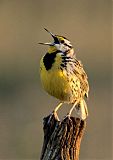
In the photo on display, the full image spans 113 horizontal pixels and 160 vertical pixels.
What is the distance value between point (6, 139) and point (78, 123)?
258cm

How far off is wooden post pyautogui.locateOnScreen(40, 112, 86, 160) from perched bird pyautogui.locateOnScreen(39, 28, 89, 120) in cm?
70

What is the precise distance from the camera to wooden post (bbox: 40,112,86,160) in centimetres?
381

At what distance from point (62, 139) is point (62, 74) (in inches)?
38.3

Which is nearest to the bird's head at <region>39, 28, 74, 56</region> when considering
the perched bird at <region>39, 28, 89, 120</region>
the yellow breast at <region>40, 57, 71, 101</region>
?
the perched bird at <region>39, 28, 89, 120</region>

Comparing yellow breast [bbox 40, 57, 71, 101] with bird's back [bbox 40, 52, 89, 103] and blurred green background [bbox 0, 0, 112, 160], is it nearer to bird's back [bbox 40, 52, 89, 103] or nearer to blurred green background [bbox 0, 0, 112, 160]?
bird's back [bbox 40, 52, 89, 103]

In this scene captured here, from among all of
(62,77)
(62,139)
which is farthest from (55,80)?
(62,139)

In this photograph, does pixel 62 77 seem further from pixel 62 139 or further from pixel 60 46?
pixel 62 139

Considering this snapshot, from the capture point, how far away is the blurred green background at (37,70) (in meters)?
6.76

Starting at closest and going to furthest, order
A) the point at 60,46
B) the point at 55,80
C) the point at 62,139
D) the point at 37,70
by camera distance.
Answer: the point at 62,139, the point at 55,80, the point at 60,46, the point at 37,70

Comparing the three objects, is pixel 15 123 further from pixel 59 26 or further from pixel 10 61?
pixel 59 26

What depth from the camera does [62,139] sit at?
152 inches

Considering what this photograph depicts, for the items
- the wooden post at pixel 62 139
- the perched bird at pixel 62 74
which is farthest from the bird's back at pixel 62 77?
the wooden post at pixel 62 139

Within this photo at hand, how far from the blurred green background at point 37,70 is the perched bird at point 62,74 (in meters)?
1.21

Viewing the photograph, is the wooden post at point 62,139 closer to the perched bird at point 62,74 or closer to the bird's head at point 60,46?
the perched bird at point 62,74
